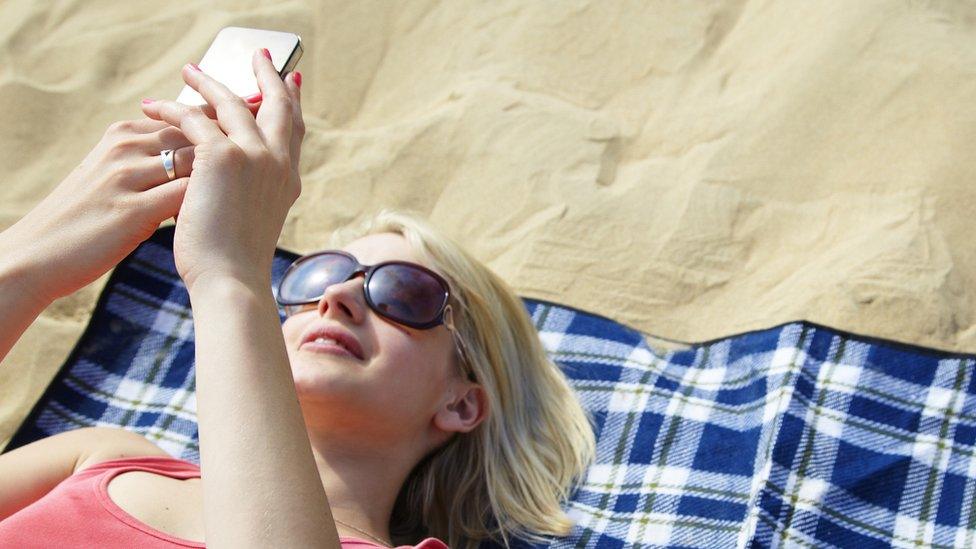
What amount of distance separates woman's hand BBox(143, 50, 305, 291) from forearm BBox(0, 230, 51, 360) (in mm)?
317

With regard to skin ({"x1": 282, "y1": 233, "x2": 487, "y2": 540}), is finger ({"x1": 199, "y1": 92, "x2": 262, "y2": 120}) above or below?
above

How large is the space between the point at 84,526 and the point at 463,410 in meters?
0.95

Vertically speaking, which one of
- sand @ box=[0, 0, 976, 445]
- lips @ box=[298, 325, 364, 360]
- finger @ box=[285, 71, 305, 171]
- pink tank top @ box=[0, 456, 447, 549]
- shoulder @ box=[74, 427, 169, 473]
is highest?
sand @ box=[0, 0, 976, 445]

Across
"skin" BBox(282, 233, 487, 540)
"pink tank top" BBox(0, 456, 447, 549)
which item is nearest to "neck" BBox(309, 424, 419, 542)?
"skin" BBox(282, 233, 487, 540)

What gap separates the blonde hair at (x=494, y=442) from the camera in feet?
8.73

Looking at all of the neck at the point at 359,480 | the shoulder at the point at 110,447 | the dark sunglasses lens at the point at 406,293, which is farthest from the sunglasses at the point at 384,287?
the shoulder at the point at 110,447

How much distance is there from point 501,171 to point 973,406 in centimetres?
158

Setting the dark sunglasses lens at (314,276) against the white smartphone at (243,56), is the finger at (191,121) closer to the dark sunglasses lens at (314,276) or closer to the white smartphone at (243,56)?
the white smartphone at (243,56)

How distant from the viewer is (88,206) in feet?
5.67

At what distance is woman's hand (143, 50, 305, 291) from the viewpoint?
1.48 meters

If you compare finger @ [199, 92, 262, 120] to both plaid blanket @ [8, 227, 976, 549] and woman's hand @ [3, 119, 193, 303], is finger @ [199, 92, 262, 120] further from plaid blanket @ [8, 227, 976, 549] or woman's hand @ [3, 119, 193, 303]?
plaid blanket @ [8, 227, 976, 549]

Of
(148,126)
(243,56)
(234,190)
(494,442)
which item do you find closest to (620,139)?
(494,442)

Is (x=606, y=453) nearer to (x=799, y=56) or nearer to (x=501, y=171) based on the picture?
(x=501, y=171)

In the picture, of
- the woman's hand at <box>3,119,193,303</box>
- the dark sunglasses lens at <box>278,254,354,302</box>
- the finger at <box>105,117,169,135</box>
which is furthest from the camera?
the dark sunglasses lens at <box>278,254,354,302</box>
